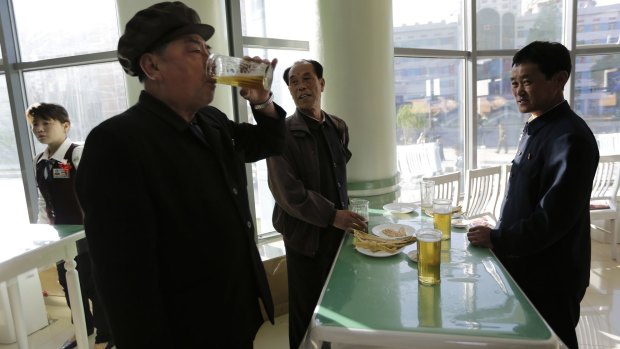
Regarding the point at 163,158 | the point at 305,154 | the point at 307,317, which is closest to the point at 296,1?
the point at 305,154

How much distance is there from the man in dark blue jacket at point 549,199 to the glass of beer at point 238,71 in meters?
0.87

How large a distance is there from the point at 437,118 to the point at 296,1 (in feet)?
6.04

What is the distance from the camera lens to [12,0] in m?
3.21

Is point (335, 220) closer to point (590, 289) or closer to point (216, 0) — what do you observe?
point (216, 0)

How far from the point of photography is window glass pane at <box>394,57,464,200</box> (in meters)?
3.85

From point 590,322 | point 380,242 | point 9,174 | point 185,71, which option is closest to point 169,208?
point 185,71

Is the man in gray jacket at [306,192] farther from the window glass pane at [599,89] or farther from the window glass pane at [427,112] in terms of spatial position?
the window glass pane at [599,89]

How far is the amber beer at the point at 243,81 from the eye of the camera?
1028 mm

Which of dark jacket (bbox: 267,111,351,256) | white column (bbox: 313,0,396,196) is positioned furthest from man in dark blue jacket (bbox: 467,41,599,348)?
white column (bbox: 313,0,396,196)

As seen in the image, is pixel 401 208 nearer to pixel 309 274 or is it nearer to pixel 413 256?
pixel 309 274

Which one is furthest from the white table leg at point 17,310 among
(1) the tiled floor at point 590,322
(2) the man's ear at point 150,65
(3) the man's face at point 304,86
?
(3) the man's face at point 304,86

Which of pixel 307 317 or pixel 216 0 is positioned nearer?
pixel 307 317

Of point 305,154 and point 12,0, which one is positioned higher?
point 12,0

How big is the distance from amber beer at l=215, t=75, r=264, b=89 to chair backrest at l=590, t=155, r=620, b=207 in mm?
3632
